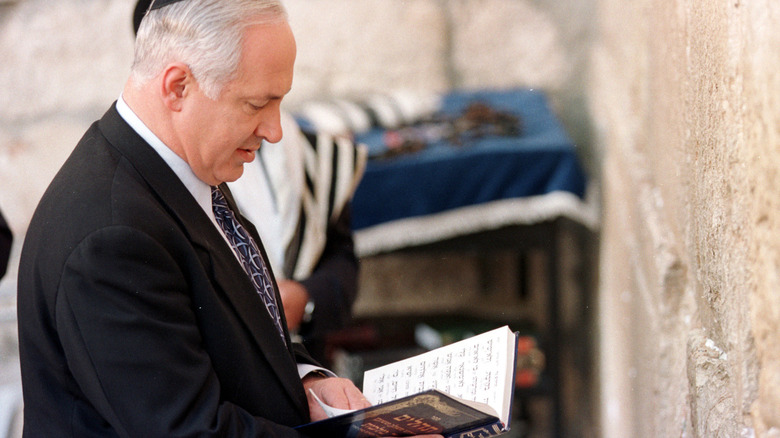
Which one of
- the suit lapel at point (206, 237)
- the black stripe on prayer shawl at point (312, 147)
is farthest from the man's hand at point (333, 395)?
the black stripe on prayer shawl at point (312, 147)

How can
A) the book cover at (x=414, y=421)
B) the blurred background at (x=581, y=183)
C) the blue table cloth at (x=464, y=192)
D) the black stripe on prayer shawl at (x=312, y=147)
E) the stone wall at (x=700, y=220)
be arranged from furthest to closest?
the blue table cloth at (x=464, y=192)
the black stripe on prayer shawl at (x=312, y=147)
the book cover at (x=414, y=421)
the blurred background at (x=581, y=183)
the stone wall at (x=700, y=220)

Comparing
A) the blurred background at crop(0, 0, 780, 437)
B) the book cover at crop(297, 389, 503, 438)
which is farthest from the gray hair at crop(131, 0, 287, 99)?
the blurred background at crop(0, 0, 780, 437)

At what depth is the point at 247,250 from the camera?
4.08 ft

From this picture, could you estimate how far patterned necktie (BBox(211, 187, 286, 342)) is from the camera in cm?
122

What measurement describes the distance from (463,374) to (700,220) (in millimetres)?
378

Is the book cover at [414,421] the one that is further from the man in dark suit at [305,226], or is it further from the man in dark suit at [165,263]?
the man in dark suit at [305,226]

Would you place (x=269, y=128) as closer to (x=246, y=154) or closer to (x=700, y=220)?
(x=246, y=154)

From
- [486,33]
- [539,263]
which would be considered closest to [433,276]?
[539,263]

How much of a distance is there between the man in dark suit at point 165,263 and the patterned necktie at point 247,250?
5 cm

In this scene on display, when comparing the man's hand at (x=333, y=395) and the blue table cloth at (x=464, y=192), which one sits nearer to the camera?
the man's hand at (x=333, y=395)

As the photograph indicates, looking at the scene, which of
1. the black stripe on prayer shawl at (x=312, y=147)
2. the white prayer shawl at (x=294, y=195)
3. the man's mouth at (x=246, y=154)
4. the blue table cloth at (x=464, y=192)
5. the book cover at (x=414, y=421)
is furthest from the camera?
the blue table cloth at (x=464, y=192)

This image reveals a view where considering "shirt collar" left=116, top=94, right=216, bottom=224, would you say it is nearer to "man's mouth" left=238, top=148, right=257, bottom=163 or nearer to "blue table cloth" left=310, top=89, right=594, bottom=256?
"man's mouth" left=238, top=148, right=257, bottom=163

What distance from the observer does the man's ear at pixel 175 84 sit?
1.05 m

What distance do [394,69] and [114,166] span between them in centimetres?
291
